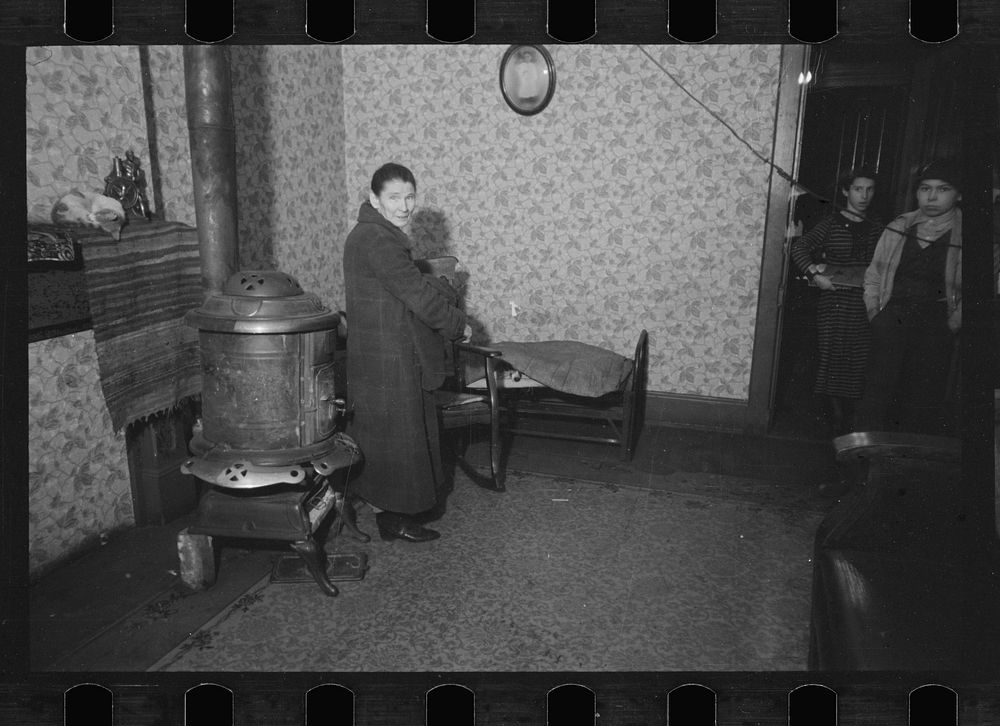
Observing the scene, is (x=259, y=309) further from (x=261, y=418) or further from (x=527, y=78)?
(x=527, y=78)

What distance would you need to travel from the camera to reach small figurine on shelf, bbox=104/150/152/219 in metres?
2.65

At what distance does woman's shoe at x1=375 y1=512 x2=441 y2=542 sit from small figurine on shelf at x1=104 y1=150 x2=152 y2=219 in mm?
1675

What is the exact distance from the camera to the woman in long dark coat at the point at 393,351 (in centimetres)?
268

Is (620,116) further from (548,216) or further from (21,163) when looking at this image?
(21,163)

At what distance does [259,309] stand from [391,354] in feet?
2.13

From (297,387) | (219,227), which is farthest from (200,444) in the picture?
(219,227)

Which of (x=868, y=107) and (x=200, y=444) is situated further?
(x=868, y=107)

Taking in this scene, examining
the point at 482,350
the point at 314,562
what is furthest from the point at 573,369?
the point at 314,562

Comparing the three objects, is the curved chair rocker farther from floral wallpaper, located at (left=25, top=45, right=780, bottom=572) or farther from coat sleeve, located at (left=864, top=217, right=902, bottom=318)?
coat sleeve, located at (left=864, top=217, right=902, bottom=318)

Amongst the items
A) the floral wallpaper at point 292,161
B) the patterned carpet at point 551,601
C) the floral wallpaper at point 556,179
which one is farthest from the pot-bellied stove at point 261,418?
the floral wallpaper at point 556,179

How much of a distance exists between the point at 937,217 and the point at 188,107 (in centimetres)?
337

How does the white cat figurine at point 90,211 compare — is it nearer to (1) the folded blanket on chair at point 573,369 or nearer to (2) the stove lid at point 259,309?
Result: (2) the stove lid at point 259,309

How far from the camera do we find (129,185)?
8.84 feet

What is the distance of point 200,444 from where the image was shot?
8.05ft
